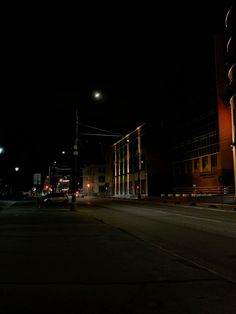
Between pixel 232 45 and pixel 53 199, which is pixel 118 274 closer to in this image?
pixel 53 199

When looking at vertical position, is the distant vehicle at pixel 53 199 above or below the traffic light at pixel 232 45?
below

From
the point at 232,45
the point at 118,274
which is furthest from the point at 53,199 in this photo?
the point at 118,274

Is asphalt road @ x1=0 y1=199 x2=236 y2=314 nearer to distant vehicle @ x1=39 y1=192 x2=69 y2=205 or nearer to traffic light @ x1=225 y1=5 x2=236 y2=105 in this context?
distant vehicle @ x1=39 y1=192 x2=69 y2=205

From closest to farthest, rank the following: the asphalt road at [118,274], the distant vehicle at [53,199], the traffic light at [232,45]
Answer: the asphalt road at [118,274] < the distant vehicle at [53,199] < the traffic light at [232,45]

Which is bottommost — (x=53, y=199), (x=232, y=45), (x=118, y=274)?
(x=118, y=274)

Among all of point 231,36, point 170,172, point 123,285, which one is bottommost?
point 123,285

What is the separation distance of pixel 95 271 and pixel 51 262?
1.53 metres

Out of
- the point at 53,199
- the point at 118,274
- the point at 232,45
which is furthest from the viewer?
the point at 232,45

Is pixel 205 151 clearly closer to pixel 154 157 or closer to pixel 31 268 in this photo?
pixel 154 157

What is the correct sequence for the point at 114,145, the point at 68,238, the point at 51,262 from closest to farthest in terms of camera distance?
the point at 51,262 < the point at 68,238 < the point at 114,145

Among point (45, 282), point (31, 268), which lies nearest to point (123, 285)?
point (45, 282)

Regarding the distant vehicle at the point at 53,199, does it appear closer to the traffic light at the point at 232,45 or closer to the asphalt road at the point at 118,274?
the traffic light at the point at 232,45

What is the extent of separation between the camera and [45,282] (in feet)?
26.3

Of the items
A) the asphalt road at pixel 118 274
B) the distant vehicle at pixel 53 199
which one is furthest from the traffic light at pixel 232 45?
the asphalt road at pixel 118 274
